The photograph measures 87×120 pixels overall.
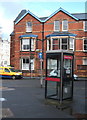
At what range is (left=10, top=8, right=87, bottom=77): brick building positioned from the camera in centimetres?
2995

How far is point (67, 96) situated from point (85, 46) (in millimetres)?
21829

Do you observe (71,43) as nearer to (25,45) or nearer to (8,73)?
(25,45)

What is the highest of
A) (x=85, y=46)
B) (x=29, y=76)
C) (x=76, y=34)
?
(x=76, y=34)

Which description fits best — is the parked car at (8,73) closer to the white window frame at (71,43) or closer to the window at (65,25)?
the white window frame at (71,43)

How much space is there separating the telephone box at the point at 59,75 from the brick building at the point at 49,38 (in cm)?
1911

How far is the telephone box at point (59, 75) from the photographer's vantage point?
883 cm

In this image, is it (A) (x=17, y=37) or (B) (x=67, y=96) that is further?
(A) (x=17, y=37)

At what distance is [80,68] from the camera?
2827 cm

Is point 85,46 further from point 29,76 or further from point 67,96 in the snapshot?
point 67,96

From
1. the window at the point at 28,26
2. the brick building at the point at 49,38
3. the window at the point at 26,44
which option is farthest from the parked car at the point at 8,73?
the window at the point at 28,26

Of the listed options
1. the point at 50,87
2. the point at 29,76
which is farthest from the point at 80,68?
the point at 50,87

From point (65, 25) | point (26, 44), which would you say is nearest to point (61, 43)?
point (65, 25)

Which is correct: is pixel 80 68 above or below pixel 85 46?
below

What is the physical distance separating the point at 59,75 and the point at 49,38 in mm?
21664
